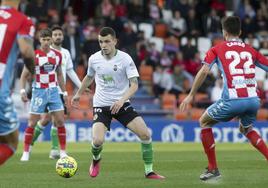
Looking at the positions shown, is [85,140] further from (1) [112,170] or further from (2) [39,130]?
(1) [112,170]

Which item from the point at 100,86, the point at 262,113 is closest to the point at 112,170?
the point at 100,86

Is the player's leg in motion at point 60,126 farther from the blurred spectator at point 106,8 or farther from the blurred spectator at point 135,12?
the blurred spectator at point 135,12

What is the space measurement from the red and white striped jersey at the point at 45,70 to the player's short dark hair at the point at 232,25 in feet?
16.5

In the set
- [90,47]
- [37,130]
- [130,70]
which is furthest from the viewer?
[90,47]

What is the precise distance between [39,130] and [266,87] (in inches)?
464

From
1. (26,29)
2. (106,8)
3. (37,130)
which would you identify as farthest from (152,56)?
(26,29)

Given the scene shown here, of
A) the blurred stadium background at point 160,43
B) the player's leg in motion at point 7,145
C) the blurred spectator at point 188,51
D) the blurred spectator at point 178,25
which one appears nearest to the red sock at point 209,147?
the player's leg in motion at point 7,145

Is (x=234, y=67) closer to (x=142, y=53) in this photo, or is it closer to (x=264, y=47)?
(x=142, y=53)

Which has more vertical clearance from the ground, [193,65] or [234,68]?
[193,65]

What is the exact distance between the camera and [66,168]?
37.2ft

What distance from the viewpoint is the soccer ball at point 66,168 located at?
11.3m

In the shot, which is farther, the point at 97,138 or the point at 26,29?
the point at 97,138

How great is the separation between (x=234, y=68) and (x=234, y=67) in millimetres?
13

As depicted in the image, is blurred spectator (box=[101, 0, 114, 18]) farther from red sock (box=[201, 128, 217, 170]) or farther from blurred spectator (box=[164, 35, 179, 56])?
red sock (box=[201, 128, 217, 170])
